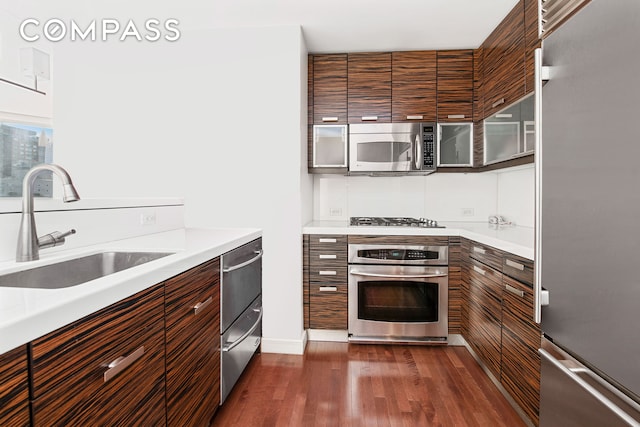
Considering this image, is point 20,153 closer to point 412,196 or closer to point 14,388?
point 14,388

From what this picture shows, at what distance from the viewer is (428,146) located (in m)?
3.23

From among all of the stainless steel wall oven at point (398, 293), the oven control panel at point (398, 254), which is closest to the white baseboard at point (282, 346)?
the stainless steel wall oven at point (398, 293)

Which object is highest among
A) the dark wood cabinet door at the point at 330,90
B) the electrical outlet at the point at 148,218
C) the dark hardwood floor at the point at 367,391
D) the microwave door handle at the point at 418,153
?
the dark wood cabinet door at the point at 330,90

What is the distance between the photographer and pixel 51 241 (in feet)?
4.74

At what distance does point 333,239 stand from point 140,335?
201 cm

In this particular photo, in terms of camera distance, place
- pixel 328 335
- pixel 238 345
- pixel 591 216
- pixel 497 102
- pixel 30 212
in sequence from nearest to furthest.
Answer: pixel 591 216
pixel 30 212
pixel 238 345
pixel 497 102
pixel 328 335

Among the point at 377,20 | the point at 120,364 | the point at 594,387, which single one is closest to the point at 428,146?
the point at 377,20

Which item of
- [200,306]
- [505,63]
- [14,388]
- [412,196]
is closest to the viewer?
[14,388]

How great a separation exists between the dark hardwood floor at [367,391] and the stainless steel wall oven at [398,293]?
0.13 m

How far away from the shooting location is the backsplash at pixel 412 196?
3.55m

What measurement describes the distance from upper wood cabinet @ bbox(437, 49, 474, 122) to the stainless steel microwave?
258 mm

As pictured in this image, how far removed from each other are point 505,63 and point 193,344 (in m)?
2.61

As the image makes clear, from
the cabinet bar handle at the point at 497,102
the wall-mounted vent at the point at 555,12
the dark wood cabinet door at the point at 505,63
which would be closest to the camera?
the wall-mounted vent at the point at 555,12

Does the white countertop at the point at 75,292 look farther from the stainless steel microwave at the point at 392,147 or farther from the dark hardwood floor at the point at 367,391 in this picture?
the stainless steel microwave at the point at 392,147
